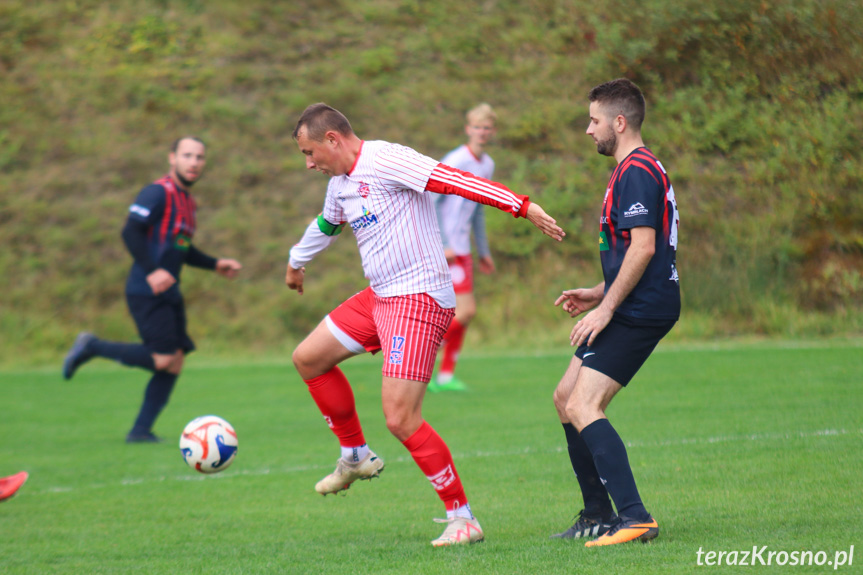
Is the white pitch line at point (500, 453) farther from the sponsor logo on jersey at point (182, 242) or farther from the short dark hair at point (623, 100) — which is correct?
the short dark hair at point (623, 100)

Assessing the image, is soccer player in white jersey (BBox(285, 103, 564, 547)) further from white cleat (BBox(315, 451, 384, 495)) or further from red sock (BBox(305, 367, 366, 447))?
white cleat (BBox(315, 451, 384, 495))

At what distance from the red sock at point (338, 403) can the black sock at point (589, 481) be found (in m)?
1.24

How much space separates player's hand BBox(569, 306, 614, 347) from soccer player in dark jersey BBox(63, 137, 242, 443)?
4956mm

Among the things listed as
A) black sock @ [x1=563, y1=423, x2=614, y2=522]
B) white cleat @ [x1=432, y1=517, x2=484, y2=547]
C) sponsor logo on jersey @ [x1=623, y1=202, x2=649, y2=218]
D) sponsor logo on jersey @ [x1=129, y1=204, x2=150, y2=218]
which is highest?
sponsor logo on jersey @ [x1=129, y1=204, x2=150, y2=218]

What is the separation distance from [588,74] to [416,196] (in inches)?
537

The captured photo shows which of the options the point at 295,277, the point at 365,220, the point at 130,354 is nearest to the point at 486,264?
the point at 130,354

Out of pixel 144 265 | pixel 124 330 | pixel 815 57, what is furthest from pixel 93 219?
pixel 815 57

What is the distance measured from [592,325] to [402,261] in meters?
1.11

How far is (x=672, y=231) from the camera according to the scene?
4109 millimetres

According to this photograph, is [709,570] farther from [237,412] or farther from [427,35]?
[427,35]

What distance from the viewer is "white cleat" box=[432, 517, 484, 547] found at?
4.43m

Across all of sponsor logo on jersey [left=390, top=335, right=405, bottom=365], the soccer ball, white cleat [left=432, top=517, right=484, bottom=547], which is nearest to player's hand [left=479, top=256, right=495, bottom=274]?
the soccer ball

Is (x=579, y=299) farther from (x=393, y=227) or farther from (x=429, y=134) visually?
(x=429, y=134)

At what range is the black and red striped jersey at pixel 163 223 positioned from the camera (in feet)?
26.4
